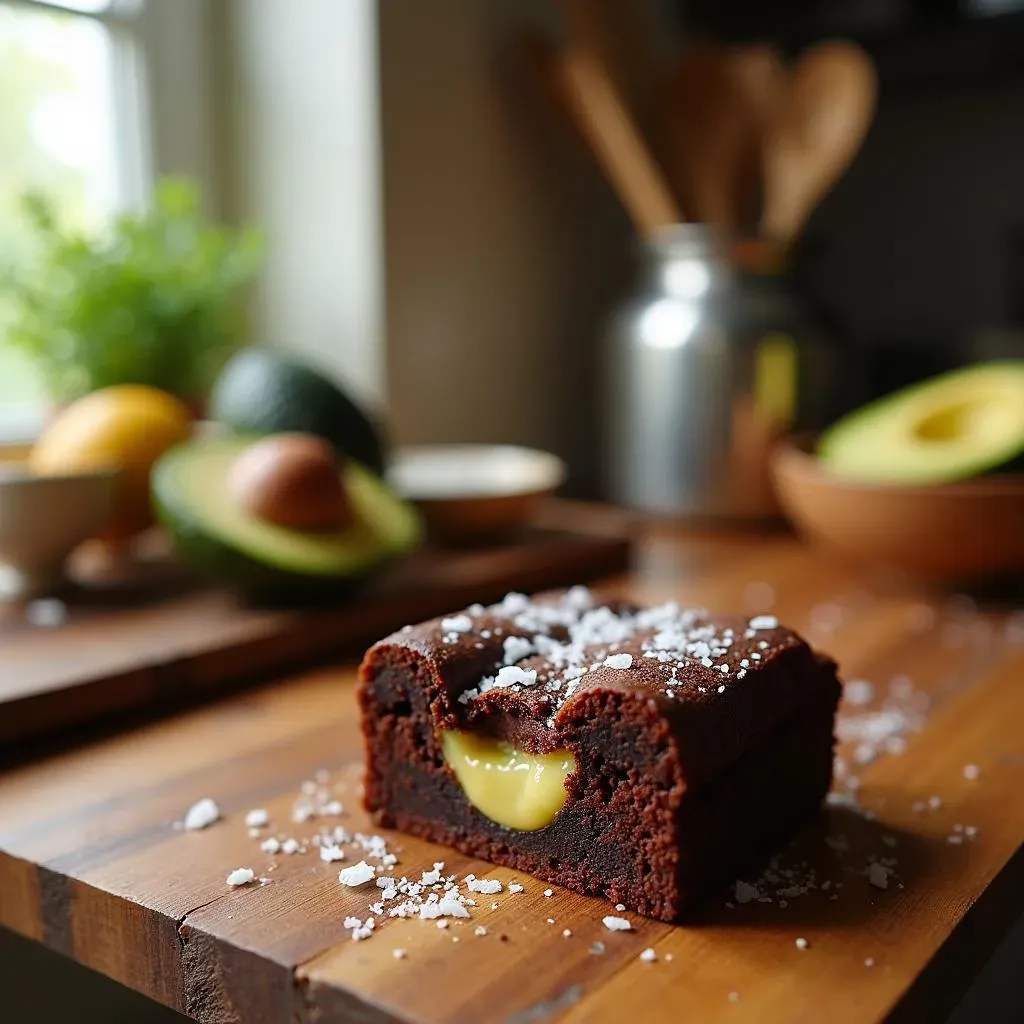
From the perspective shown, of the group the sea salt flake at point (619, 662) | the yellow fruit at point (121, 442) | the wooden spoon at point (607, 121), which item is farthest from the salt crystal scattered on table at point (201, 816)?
the wooden spoon at point (607, 121)

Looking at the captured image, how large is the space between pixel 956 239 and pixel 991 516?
0.74 m

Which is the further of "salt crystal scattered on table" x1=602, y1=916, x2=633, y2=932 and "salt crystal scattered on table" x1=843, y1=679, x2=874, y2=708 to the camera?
"salt crystal scattered on table" x1=843, y1=679, x2=874, y2=708

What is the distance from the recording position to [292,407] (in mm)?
1126

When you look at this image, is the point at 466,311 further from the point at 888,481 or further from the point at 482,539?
the point at 888,481

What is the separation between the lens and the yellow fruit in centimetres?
110

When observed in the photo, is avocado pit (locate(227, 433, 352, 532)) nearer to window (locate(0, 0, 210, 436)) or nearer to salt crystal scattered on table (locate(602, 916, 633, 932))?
window (locate(0, 0, 210, 436))

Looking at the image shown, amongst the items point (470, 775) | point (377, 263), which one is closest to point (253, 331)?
point (377, 263)

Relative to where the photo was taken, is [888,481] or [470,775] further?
[888,481]

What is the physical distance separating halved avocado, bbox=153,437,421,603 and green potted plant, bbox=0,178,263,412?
25 cm

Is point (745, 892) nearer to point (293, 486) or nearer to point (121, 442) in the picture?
point (293, 486)

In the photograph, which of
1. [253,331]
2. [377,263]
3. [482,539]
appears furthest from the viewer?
[253,331]

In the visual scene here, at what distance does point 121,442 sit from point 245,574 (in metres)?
0.24

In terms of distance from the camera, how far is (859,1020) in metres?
0.49

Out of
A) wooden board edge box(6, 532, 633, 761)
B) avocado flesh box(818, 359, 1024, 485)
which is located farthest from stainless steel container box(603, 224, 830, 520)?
wooden board edge box(6, 532, 633, 761)
